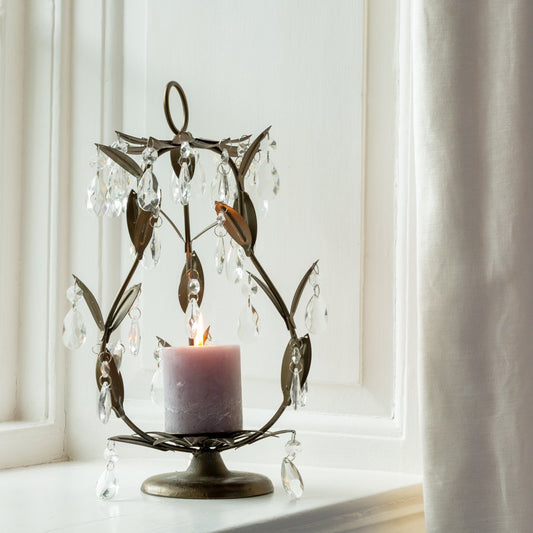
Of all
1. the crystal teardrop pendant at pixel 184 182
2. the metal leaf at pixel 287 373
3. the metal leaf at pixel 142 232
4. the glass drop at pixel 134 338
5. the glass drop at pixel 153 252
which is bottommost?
the metal leaf at pixel 287 373

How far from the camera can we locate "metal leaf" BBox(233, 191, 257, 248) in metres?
1.00

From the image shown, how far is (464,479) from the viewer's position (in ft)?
3.17

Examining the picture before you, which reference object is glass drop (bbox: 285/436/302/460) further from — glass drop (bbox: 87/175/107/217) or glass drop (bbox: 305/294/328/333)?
glass drop (bbox: 87/175/107/217)

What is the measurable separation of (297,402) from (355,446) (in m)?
0.24

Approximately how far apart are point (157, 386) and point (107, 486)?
0.16 metres

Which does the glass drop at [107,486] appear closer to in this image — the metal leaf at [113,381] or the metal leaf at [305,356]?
the metal leaf at [113,381]

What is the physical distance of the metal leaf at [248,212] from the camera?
999 mm

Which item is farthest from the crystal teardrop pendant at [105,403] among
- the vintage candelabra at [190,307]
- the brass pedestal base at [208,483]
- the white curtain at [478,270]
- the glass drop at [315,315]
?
the white curtain at [478,270]

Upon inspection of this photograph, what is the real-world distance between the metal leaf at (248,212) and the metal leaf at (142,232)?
0.30 feet

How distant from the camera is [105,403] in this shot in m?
0.97

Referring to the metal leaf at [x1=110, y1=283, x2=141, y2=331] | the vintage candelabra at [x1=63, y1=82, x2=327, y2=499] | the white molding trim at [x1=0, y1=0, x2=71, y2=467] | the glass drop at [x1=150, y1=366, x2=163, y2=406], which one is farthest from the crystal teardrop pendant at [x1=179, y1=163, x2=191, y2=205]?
the white molding trim at [x1=0, y1=0, x2=71, y2=467]

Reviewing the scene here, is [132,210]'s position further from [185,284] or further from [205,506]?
[205,506]

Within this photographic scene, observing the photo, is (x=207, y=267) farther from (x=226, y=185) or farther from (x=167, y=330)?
(x=226, y=185)

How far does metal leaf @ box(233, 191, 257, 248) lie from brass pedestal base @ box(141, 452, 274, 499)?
9.4 inches
